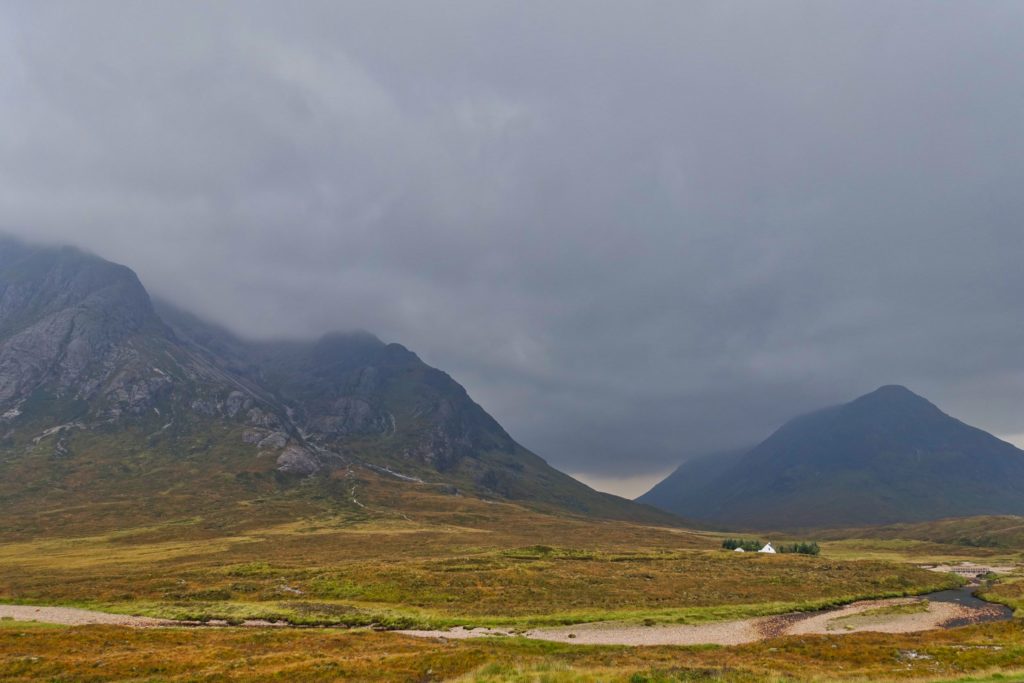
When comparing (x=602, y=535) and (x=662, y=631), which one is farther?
(x=602, y=535)

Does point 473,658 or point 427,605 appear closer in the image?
point 473,658

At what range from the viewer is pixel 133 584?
8569 centimetres

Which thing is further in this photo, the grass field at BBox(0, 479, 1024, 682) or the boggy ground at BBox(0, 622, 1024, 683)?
the grass field at BBox(0, 479, 1024, 682)

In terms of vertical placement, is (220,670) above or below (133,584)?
above

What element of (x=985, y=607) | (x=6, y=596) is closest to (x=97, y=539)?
(x=6, y=596)

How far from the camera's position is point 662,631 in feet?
181

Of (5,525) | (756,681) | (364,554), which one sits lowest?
(5,525)

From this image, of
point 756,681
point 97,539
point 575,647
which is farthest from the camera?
point 97,539

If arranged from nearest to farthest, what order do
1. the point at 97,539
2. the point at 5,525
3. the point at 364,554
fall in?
the point at 364,554
the point at 97,539
the point at 5,525

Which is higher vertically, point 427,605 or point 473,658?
point 473,658

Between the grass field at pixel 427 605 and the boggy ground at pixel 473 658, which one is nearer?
the boggy ground at pixel 473 658

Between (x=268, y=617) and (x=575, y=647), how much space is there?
38.0m

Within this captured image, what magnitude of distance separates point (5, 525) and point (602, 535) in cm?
Answer: 18847

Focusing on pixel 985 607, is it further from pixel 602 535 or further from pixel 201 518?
pixel 201 518
